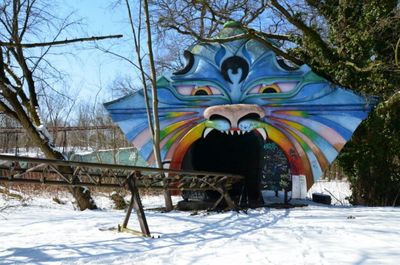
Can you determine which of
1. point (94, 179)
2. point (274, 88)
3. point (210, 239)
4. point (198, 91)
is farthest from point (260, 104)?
point (210, 239)

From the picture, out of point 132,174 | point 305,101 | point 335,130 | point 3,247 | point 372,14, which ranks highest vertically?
point 372,14

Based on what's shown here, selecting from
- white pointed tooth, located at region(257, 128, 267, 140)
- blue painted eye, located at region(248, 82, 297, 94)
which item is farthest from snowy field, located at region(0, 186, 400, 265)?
blue painted eye, located at region(248, 82, 297, 94)

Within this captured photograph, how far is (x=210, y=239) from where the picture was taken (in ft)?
22.5

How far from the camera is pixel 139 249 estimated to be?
6.03 metres

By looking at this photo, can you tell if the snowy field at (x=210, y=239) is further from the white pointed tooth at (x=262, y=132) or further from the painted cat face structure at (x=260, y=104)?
the white pointed tooth at (x=262, y=132)

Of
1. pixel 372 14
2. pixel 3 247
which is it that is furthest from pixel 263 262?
pixel 372 14

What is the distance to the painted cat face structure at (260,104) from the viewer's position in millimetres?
12422

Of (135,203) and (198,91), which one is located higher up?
(198,91)

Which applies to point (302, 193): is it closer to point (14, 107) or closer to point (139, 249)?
point (139, 249)

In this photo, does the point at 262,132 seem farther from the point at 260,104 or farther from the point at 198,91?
the point at 198,91

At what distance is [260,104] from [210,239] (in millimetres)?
6344

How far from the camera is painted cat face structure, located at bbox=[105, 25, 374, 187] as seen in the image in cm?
1242

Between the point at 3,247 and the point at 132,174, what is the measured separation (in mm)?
2259

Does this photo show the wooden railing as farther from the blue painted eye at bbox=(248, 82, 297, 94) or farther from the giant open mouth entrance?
the giant open mouth entrance
